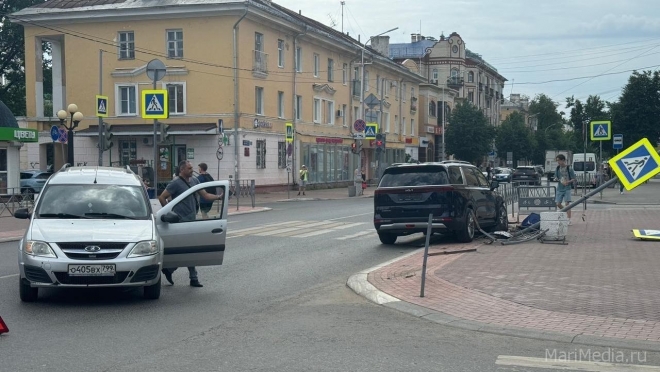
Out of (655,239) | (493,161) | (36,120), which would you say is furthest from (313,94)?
(493,161)

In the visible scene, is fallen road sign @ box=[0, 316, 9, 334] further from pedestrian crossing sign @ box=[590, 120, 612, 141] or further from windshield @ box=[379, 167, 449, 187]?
pedestrian crossing sign @ box=[590, 120, 612, 141]

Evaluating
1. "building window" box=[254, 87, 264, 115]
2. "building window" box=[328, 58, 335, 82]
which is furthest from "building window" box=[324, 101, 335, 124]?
"building window" box=[254, 87, 264, 115]

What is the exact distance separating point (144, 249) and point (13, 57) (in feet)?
175

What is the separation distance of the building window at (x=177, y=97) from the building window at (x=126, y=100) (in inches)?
84.8

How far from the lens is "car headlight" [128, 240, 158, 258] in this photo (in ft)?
30.5

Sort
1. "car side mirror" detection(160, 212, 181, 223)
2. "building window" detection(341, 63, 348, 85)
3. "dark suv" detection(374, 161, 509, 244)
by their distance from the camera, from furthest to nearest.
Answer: "building window" detection(341, 63, 348, 85) → "dark suv" detection(374, 161, 509, 244) → "car side mirror" detection(160, 212, 181, 223)

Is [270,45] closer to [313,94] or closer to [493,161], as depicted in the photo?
[313,94]

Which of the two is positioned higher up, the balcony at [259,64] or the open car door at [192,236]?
the balcony at [259,64]

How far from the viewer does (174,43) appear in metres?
41.7

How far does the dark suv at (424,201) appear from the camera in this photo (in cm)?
1611

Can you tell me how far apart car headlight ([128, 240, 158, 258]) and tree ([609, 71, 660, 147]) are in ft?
188

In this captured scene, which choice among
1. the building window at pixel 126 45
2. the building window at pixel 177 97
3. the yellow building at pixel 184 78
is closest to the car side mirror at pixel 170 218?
the yellow building at pixel 184 78

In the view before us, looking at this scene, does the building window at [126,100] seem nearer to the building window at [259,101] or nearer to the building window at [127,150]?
the building window at [127,150]

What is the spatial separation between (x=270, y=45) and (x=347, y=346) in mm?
37790
